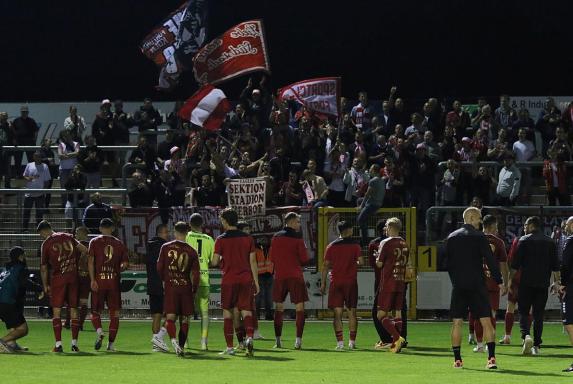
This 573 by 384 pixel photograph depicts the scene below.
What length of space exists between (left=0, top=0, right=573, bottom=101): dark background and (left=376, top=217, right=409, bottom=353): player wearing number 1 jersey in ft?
54.2

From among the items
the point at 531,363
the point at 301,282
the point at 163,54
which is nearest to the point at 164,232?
the point at 301,282

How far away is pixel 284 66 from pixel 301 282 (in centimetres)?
1697

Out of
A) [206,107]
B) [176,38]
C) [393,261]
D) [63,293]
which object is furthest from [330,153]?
[63,293]

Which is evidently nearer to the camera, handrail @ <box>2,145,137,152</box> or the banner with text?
the banner with text

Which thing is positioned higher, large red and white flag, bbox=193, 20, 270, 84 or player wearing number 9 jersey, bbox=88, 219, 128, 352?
large red and white flag, bbox=193, 20, 270, 84

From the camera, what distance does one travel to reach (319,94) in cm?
3073

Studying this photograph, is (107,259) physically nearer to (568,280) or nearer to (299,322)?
(299,322)

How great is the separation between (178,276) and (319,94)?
12261 millimetres

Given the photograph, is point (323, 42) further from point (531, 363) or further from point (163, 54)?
point (531, 363)

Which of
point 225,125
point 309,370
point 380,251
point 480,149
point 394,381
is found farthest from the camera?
point 225,125

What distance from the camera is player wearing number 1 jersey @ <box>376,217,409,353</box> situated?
19.8 metres

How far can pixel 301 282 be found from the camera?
68.0ft

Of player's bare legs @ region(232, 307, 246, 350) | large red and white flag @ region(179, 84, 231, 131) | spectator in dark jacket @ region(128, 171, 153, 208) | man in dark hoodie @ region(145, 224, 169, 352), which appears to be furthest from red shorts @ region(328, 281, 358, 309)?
large red and white flag @ region(179, 84, 231, 131)

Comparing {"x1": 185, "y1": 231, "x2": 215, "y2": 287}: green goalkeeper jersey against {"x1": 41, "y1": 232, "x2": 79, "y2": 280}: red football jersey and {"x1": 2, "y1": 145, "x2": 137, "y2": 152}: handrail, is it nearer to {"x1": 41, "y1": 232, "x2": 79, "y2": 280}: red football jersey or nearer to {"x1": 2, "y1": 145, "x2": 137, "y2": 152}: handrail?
{"x1": 41, "y1": 232, "x2": 79, "y2": 280}: red football jersey
